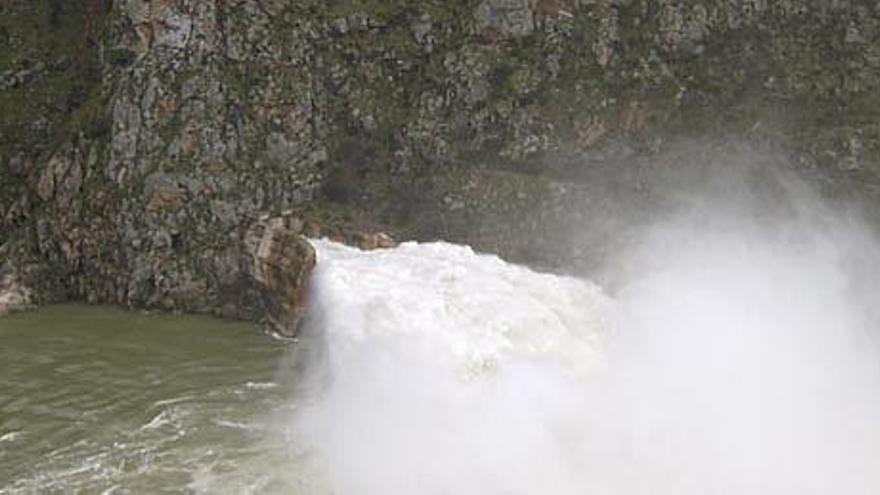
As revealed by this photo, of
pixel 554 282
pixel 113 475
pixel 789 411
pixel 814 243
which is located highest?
pixel 814 243

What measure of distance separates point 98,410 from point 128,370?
2.49 meters

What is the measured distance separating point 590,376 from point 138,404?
9.93 m

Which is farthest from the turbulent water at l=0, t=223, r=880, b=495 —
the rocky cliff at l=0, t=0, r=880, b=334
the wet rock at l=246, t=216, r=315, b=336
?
the rocky cliff at l=0, t=0, r=880, b=334

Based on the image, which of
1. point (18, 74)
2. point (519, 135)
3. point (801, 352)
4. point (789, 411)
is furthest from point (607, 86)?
point (18, 74)

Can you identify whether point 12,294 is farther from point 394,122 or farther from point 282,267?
point 394,122

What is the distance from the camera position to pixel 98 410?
2241 centimetres

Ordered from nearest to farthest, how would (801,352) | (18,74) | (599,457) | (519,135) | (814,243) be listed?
(599,457) → (801,352) → (814,243) → (519,135) → (18,74)

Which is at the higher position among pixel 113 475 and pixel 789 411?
pixel 789 411

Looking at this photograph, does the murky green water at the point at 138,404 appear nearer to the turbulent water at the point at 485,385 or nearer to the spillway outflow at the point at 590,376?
the turbulent water at the point at 485,385

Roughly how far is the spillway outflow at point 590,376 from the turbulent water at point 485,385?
0.17 ft

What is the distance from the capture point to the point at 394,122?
32125 millimetres

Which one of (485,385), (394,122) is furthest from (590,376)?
(394,122)

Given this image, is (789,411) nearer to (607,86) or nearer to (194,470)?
(194,470)

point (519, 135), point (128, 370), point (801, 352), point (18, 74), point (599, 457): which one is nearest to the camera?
point (599, 457)
